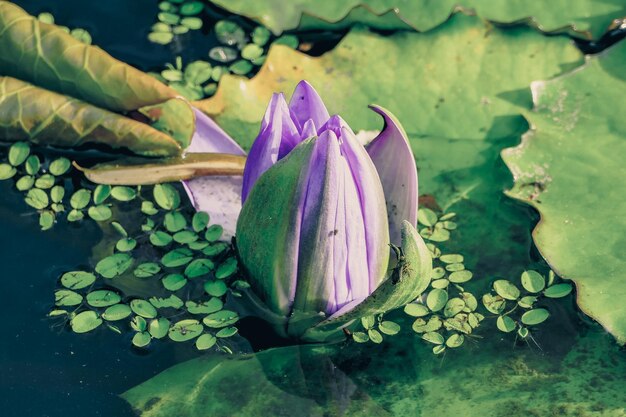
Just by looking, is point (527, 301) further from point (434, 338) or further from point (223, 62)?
point (223, 62)

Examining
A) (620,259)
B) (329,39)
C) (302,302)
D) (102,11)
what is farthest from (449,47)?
A: (102,11)

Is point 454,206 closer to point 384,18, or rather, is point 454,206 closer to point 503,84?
point 503,84

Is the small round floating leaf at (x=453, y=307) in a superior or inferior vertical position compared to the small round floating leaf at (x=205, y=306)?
superior

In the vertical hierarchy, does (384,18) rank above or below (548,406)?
above

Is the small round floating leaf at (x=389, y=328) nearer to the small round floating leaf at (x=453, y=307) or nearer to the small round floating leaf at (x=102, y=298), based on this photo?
the small round floating leaf at (x=453, y=307)

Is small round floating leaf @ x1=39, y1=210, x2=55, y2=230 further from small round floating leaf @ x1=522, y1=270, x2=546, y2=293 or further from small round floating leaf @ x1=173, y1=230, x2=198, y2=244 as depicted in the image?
small round floating leaf @ x1=522, y1=270, x2=546, y2=293

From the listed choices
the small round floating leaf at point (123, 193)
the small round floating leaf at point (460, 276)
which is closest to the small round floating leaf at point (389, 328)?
the small round floating leaf at point (460, 276)
